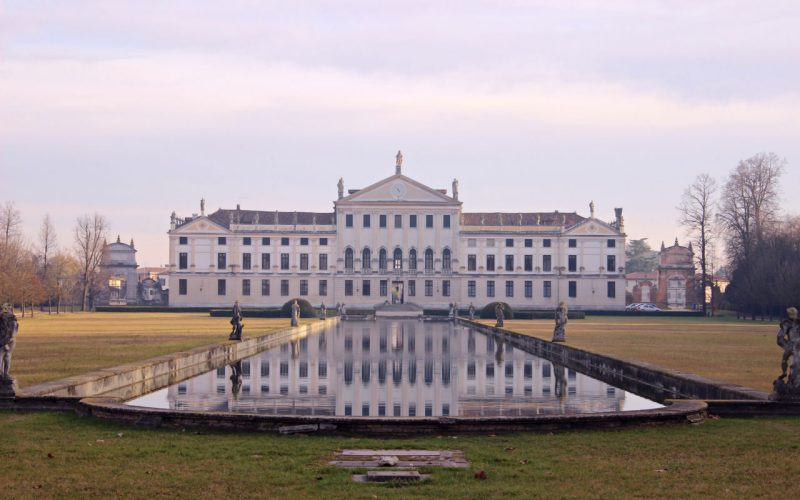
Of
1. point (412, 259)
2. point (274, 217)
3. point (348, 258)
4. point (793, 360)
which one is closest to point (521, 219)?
point (412, 259)

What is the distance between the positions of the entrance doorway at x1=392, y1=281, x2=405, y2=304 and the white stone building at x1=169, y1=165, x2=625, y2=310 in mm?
108

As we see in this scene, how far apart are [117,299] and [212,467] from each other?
3597 inches

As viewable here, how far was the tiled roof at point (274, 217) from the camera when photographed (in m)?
77.1

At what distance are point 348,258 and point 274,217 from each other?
26.1ft

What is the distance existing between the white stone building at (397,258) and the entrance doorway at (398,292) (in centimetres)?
11

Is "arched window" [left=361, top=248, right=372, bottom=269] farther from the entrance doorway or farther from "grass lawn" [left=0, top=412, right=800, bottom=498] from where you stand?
"grass lawn" [left=0, top=412, right=800, bottom=498]

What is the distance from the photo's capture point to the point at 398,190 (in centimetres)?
7531

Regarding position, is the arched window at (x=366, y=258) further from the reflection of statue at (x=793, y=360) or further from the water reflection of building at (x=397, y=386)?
the reflection of statue at (x=793, y=360)

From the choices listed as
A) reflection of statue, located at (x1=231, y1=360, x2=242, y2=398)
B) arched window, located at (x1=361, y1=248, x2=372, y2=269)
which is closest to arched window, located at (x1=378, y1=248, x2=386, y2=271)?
arched window, located at (x1=361, y1=248, x2=372, y2=269)

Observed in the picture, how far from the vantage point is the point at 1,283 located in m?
46.5

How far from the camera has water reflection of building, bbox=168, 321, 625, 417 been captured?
12.4 metres

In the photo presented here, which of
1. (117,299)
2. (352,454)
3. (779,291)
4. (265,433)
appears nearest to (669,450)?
(352,454)

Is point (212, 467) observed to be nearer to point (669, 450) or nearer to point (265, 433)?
point (265, 433)

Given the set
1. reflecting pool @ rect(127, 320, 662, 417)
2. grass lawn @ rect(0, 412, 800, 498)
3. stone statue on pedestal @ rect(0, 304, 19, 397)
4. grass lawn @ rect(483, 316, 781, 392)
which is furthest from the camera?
grass lawn @ rect(483, 316, 781, 392)
